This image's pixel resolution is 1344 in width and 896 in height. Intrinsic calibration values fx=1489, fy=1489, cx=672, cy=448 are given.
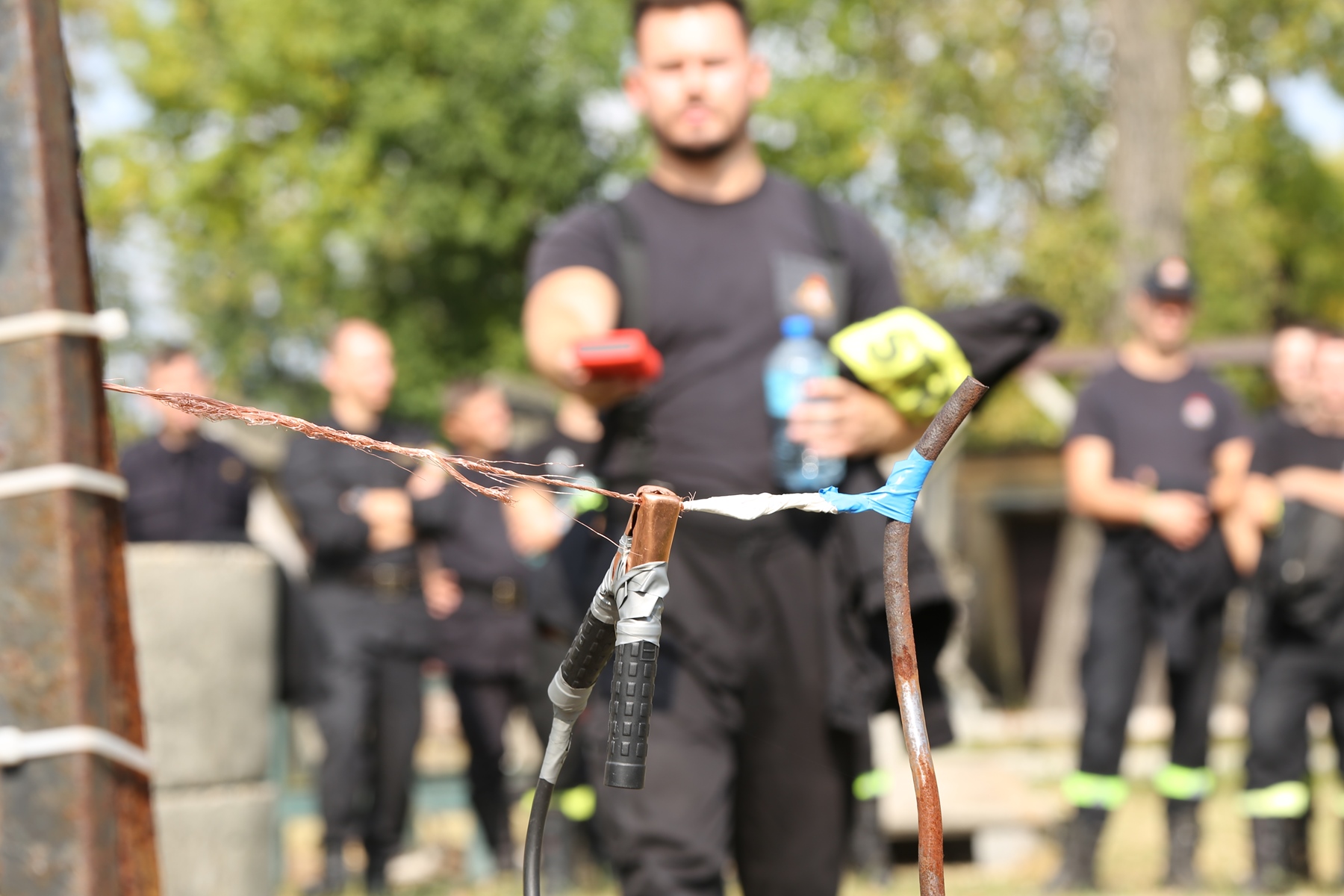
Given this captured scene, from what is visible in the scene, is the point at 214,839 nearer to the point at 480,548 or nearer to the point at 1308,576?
the point at 480,548

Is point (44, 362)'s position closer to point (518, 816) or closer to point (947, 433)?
point (947, 433)

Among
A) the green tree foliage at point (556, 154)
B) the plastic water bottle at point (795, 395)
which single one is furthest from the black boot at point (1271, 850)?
the green tree foliage at point (556, 154)

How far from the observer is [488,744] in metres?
6.77

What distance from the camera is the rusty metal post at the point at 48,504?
1533 millimetres

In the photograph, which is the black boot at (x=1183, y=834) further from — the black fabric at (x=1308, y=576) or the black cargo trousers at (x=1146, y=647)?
the black fabric at (x=1308, y=576)

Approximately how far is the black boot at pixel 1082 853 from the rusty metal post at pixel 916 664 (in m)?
4.62

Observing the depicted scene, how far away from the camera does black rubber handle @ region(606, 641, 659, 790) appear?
50.5 inches

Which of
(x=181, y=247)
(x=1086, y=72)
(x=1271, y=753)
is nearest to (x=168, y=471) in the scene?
(x=1271, y=753)

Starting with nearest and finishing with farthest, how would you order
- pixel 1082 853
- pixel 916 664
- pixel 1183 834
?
1. pixel 916 664
2. pixel 1082 853
3. pixel 1183 834

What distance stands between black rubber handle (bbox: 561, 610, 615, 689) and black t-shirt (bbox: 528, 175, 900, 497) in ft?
4.90

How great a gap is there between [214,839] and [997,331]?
2966 millimetres

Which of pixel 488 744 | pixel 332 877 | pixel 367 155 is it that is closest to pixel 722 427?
pixel 332 877

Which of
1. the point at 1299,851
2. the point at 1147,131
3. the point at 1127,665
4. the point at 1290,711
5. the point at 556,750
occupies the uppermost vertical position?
the point at 1147,131

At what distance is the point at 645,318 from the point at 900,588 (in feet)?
5.69
